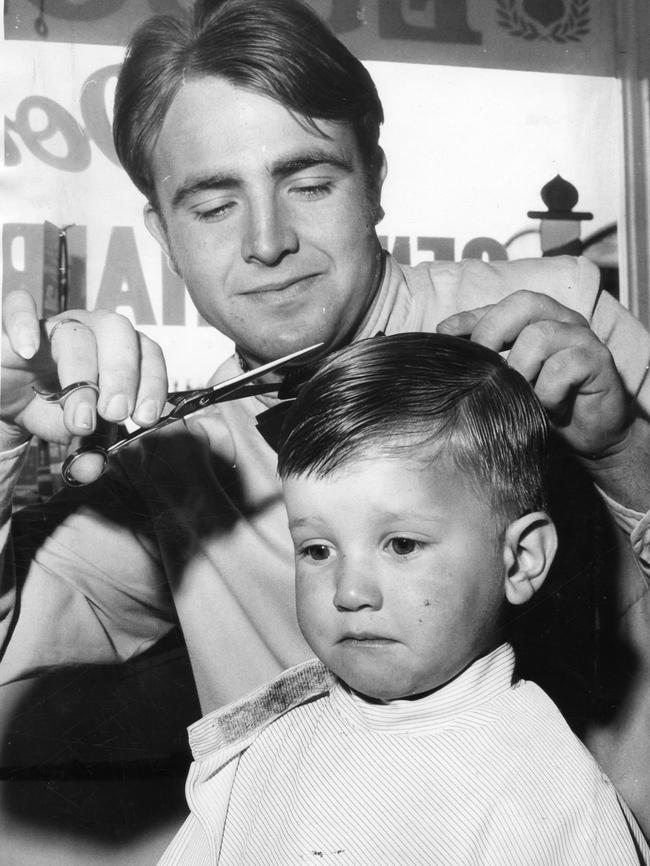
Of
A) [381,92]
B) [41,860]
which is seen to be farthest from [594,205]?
[41,860]

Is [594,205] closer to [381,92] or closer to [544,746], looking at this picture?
[381,92]

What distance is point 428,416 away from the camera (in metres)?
0.54

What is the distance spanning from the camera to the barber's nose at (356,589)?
507mm

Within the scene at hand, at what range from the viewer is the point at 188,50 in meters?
0.74

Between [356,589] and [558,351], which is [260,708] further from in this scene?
[558,351]

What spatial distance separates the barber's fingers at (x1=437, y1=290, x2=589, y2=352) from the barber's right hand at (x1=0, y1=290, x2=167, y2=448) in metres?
0.26

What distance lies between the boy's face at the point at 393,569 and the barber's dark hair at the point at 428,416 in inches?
0.6

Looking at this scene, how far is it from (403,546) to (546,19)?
2.12 feet

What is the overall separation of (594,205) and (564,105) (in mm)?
113

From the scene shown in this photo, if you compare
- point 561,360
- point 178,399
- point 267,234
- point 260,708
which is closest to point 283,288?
point 267,234

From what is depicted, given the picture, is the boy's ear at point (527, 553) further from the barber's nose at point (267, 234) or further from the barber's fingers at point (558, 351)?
the barber's nose at point (267, 234)

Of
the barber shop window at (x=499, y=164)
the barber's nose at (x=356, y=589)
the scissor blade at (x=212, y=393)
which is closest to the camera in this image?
the barber's nose at (x=356, y=589)

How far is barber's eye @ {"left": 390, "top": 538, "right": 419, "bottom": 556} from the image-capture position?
20.6 inches

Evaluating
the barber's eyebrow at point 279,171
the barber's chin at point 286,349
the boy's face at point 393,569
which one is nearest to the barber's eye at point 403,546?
the boy's face at point 393,569
